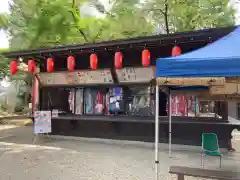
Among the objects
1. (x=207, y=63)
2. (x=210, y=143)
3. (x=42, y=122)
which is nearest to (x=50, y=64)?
(x=42, y=122)

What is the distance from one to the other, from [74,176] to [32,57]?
21.0 ft

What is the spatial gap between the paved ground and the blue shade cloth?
2883mm

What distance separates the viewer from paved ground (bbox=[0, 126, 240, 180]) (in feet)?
18.2

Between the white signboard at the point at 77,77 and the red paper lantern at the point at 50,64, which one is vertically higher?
the red paper lantern at the point at 50,64

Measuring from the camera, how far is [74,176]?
5418mm

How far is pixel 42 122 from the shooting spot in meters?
9.52

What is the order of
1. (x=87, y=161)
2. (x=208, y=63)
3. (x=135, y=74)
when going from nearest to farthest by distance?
(x=208, y=63), (x=87, y=161), (x=135, y=74)

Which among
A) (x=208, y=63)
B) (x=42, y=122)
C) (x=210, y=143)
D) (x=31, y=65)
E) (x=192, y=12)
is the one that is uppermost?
(x=192, y=12)

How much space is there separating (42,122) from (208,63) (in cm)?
773

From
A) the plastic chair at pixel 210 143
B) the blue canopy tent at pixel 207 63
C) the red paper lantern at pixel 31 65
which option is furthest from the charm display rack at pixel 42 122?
the blue canopy tent at pixel 207 63

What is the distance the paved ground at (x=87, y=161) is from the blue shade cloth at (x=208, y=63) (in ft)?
9.46

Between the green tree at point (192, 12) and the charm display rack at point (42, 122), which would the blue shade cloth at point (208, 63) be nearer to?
the charm display rack at point (42, 122)

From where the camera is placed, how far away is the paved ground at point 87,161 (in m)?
5.54

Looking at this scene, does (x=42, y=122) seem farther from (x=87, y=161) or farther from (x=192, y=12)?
(x=192, y=12)
